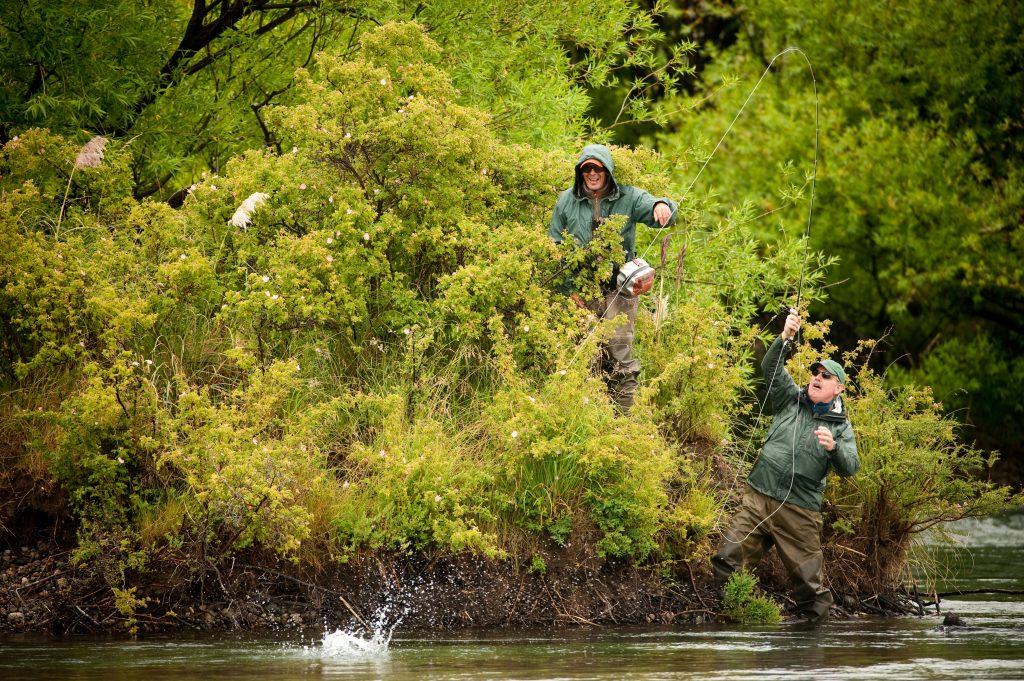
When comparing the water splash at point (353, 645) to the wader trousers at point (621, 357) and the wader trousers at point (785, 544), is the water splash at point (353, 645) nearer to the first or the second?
the wader trousers at point (785, 544)

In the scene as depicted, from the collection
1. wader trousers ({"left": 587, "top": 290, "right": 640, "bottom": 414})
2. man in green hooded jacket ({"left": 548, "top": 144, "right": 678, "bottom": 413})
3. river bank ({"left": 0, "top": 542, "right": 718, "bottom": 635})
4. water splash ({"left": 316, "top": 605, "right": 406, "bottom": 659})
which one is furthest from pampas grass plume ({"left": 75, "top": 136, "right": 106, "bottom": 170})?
water splash ({"left": 316, "top": 605, "right": 406, "bottom": 659})

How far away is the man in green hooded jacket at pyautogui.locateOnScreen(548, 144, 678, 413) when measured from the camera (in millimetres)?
10055

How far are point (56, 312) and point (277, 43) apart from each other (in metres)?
4.86

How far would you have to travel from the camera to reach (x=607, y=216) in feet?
33.4

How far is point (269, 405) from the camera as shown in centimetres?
859

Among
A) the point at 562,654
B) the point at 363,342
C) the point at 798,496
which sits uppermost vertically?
the point at 363,342

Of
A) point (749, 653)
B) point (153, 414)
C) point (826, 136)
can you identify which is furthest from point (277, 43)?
point (826, 136)

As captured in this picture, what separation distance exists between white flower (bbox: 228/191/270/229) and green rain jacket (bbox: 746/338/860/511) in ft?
12.0

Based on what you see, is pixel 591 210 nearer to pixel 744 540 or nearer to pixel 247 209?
pixel 247 209

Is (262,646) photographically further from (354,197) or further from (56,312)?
(354,197)

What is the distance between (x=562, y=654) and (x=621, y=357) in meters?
2.80

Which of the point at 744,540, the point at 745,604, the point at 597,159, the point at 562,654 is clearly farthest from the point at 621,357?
the point at 562,654

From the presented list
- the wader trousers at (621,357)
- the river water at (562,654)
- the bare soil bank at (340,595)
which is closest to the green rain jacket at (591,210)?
the wader trousers at (621,357)

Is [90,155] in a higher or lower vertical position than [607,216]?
higher
